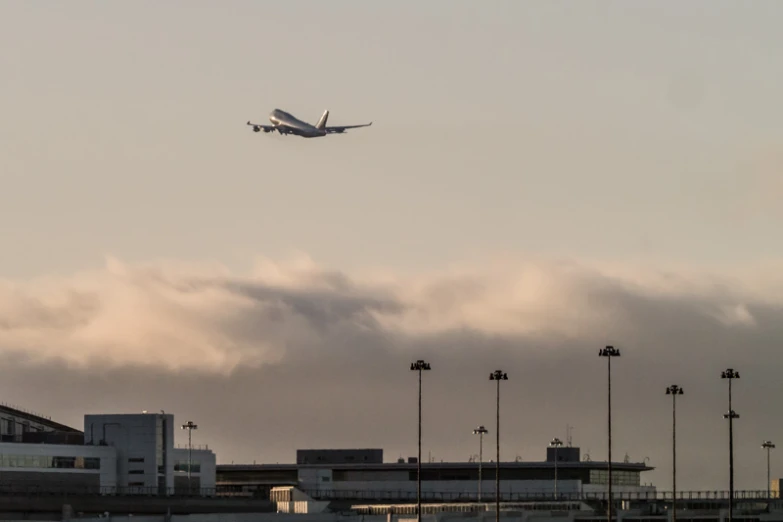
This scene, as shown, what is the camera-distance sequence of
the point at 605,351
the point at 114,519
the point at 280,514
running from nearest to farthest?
the point at 605,351
the point at 114,519
the point at 280,514

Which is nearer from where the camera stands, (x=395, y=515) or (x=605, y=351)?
(x=605, y=351)

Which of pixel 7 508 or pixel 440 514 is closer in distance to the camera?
pixel 440 514

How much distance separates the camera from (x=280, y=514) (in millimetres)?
190125

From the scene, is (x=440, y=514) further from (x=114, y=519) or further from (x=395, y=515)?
(x=114, y=519)

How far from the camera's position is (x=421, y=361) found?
162875 millimetres

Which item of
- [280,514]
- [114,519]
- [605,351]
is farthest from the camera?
[280,514]

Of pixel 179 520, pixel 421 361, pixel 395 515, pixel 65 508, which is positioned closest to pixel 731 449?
pixel 421 361

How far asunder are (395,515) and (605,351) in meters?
45.4

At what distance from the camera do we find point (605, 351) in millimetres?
160500

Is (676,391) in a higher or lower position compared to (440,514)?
higher

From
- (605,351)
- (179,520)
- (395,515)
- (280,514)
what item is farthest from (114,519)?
(605,351)

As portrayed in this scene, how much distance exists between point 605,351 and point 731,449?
60.8 feet

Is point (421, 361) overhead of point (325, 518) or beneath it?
overhead

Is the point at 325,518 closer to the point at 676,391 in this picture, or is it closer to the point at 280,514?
the point at 280,514
